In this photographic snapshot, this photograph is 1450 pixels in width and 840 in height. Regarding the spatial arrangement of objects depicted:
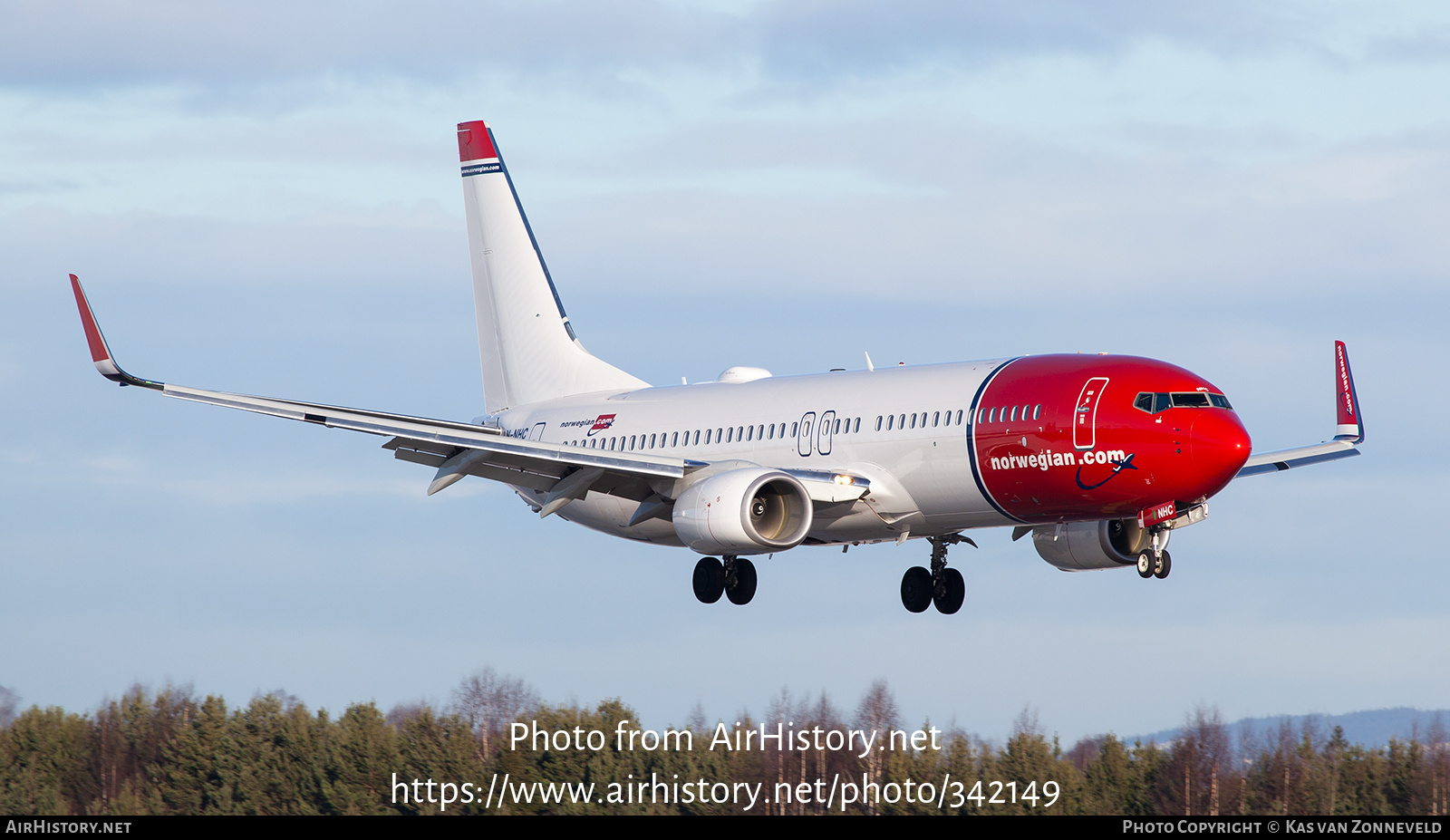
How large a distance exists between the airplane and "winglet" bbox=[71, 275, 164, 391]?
5 cm

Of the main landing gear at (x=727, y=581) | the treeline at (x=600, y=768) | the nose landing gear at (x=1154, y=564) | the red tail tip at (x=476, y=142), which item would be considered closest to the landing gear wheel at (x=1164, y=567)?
the nose landing gear at (x=1154, y=564)

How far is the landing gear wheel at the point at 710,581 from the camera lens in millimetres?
50438

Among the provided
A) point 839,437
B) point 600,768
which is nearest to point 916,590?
point 839,437

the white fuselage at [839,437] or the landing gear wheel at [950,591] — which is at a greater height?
the white fuselage at [839,437]

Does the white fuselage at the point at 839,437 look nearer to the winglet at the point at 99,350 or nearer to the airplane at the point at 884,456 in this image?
the airplane at the point at 884,456

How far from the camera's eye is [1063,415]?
41.5 m

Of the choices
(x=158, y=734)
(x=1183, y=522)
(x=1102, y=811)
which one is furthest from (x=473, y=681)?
(x=1183, y=522)

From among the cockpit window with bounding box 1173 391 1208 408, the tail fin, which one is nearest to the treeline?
the tail fin

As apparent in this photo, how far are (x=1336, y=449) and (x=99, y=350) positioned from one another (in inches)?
1294

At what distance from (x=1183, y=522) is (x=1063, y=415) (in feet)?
14.4

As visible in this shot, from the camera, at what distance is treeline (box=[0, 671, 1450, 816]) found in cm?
10131

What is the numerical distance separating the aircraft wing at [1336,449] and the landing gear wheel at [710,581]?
47.0 ft

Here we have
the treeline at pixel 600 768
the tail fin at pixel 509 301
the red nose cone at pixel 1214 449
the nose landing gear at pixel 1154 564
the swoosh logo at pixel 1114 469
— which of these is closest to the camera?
the red nose cone at pixel 1214 449
